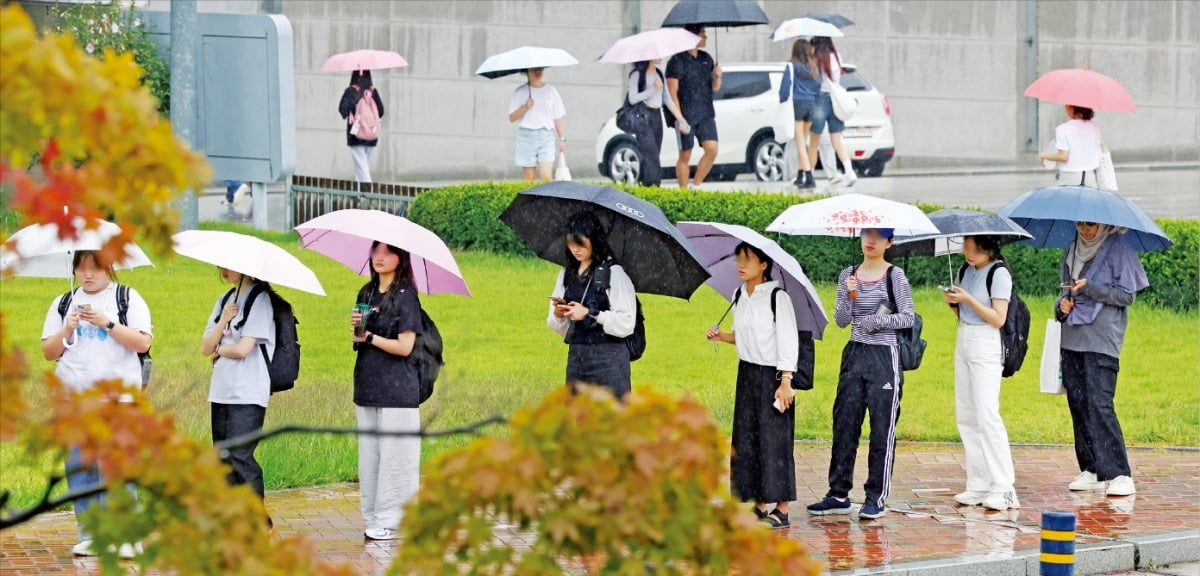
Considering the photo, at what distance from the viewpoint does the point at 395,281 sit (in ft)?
28.1

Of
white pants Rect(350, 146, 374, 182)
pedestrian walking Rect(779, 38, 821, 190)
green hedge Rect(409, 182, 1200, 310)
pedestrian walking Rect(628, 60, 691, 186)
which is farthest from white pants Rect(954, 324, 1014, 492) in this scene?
white pants Rect(350, 146, 374, 182)

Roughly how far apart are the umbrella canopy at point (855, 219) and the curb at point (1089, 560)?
169cm

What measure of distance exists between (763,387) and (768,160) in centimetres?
1387

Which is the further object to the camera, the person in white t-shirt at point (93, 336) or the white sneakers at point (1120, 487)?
the white sneakers at point (1120, 487)

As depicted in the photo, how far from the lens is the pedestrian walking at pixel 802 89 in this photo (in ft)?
60.3

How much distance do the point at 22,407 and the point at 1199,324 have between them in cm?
1314

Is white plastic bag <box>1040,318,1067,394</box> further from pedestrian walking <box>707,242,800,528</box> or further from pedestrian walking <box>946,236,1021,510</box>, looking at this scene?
pedestrian walking <box>707,242,800,528</box>

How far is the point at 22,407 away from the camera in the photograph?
3549 millimetres

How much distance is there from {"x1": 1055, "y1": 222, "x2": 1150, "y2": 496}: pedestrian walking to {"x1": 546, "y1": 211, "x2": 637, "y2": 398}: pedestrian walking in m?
2.69

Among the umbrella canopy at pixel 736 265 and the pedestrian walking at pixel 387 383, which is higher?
the umbrella canopy at pixel 736 265

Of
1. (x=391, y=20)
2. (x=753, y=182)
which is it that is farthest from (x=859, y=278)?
(x=391, y=20)

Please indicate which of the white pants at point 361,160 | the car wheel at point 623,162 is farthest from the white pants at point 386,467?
the car wheel at point 623,162

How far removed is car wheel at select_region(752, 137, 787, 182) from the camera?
2247 centimetres

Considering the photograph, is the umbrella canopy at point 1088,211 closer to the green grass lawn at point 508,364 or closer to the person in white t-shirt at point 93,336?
the green grass lawn at point 508,364
